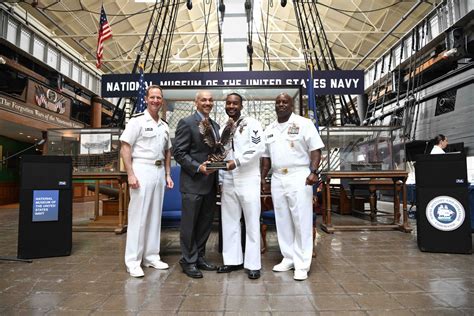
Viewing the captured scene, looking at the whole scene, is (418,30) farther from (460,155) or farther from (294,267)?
(294,267)

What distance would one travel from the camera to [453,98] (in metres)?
8.67

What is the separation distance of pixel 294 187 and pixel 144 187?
4.32 ft

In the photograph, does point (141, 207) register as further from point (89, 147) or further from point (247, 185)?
point (89, 147)

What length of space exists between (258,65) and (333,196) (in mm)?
16689

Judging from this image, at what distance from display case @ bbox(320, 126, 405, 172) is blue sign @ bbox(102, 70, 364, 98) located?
0.74m

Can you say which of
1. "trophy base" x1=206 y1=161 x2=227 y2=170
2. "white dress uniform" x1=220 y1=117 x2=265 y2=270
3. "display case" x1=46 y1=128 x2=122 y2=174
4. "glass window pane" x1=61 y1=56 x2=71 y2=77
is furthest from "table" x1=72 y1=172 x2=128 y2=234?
"glass window pane" x1=61 y1=56 x2=71 y2=77

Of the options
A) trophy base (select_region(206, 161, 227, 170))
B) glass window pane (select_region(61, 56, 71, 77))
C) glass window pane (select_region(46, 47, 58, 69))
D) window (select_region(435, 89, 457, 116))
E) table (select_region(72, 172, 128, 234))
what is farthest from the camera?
glass window pane (select_region(61, 56, 71, 77))

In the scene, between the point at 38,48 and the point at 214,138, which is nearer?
the point at 214,138

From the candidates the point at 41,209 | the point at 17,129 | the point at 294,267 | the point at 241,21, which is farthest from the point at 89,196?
the point at 294,267

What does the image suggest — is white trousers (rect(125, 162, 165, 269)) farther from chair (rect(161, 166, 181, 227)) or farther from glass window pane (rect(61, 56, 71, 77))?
glass window pane (rect(61, 56, 71, 77))

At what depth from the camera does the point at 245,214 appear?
2.85 m

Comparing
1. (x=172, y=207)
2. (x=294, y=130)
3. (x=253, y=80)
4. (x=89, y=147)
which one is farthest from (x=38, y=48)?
(x=294, y=130)

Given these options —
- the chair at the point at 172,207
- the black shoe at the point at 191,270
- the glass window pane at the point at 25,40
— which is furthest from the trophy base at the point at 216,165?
the glass window pane at the point at 25,40

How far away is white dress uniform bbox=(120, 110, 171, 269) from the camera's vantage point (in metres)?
2.92
